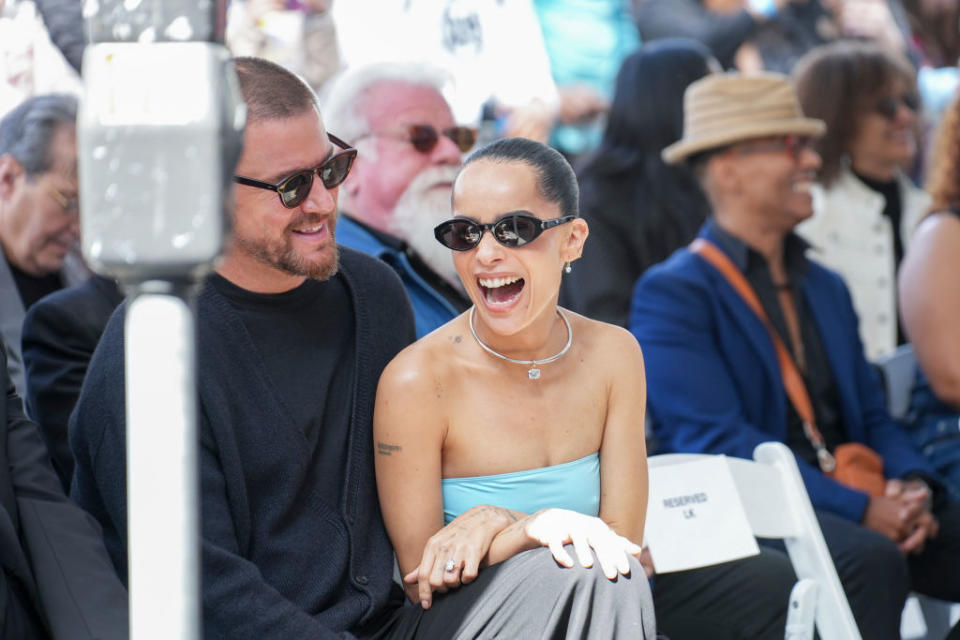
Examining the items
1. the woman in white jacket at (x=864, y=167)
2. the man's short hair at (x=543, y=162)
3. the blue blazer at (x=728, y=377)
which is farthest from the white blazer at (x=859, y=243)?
the man's short hair at (x=543, y=162)

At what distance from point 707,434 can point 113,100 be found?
2.63 m

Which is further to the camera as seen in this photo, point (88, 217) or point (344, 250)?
point (344, 250)

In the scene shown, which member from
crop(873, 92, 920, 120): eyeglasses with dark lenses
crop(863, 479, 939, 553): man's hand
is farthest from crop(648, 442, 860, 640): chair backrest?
crop(873, 92, 920, 120): eyeglasses with dark lenses

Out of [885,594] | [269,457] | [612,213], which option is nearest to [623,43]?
[612,213]

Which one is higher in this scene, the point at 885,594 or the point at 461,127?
the point at 461,127

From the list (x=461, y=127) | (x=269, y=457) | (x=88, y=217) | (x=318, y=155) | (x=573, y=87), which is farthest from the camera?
(x=573, y=87)

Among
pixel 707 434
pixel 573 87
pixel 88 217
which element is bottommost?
pixel 707 434

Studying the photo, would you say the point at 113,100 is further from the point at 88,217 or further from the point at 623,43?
the point at 623,43

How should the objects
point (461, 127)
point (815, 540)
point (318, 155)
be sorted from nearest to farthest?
point (318, 155) → point (815, 540) → point (461, 127)

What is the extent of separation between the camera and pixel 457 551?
2.23 m

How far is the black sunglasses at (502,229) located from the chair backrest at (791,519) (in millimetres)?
736

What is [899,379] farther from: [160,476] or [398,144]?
[160,476]

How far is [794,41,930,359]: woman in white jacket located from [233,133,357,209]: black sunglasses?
3287 mm

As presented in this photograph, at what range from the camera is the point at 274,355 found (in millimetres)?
2438
